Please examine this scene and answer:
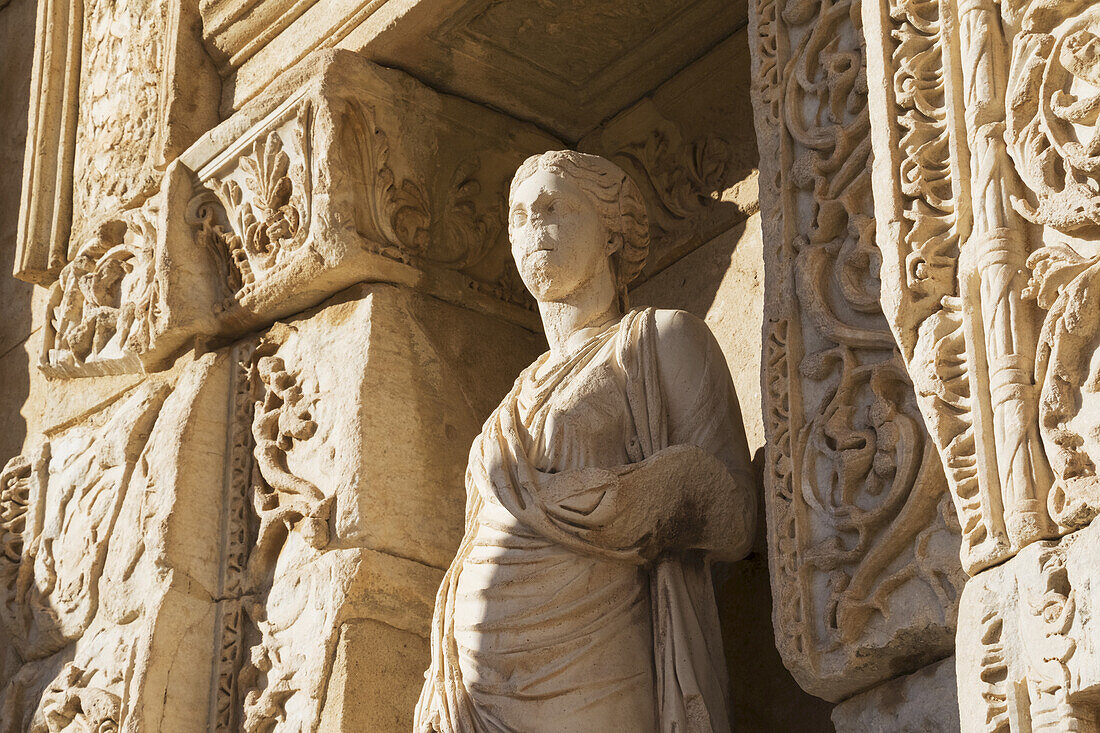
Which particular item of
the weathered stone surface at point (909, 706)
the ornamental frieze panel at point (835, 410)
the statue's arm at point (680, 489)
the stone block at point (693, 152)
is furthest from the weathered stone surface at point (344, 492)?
the weathered stone surface at point (909, 706)

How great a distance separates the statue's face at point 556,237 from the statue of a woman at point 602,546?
7.1 inches

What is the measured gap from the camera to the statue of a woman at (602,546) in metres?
3.34

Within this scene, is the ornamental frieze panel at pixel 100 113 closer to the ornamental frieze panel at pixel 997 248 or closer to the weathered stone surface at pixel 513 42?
the weathered stone surface at pixel 513 42

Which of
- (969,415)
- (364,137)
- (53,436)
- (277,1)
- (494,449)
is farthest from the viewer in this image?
(53,436)

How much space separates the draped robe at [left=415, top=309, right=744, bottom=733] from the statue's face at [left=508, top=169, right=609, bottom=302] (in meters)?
0.23

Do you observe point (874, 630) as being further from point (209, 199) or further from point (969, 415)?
point (209, 199)

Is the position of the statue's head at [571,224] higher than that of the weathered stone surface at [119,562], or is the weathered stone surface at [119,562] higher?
the statue's head at [571,224]

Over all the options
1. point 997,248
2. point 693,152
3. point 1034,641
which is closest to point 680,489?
point 997,248

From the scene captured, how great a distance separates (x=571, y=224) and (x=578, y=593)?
2.74ft

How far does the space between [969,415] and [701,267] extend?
1.98 metres

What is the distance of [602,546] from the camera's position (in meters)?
3.40

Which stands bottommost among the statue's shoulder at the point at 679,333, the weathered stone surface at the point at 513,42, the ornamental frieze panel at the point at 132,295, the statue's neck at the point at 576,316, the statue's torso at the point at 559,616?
the statue's torso at the point at 559,616

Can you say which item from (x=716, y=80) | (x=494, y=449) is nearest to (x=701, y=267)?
(x=716, y=80)

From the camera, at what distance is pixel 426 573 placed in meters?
4.25
